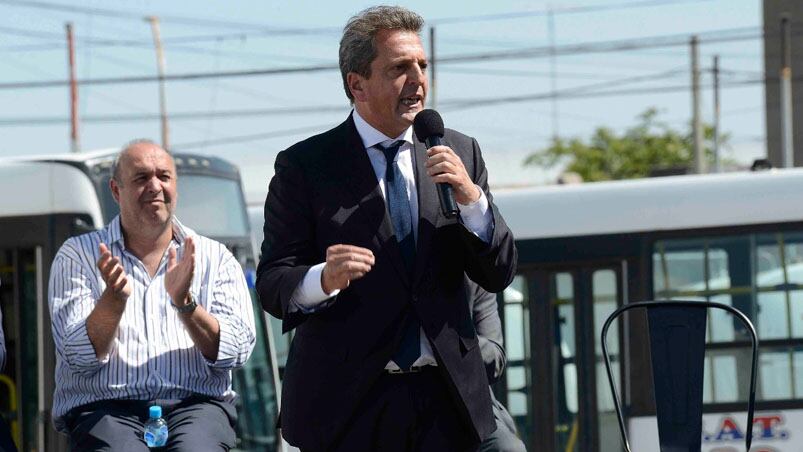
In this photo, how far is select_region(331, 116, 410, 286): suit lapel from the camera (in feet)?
13.0

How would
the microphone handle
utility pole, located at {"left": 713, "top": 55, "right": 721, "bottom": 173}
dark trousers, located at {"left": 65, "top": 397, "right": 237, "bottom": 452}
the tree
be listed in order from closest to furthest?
1. the microphone handle
2. dark trousers, located at {"left": 65, "top": 397, "right": 237, "bottom": 452}
3. utility pole, located at {"left": 713, "top": 55, "right": 721, "bottom": 173}
4. the tree

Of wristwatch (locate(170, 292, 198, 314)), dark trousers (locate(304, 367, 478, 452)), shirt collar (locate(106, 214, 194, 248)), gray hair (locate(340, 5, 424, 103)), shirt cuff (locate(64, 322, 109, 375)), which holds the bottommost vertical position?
dark trousers (locate(304, 367, 478, 452))

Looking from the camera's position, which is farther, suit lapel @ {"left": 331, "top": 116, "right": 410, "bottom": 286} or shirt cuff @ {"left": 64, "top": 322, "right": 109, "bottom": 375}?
shirt cuff @ {"left": 64, "top": 322, "right": 109, "bottom": 375}

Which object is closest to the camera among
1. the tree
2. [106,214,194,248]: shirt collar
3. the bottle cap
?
the bottle cap

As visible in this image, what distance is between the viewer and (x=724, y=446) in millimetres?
11617

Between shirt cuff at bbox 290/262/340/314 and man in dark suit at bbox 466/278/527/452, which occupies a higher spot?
shirt cuff at bbox 290/262/340/314

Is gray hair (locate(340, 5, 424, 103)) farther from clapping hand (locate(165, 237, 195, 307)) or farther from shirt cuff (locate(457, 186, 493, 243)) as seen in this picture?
clapping hand (locate(165, 237, 195, 307))

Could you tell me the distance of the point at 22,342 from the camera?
32.6 ft

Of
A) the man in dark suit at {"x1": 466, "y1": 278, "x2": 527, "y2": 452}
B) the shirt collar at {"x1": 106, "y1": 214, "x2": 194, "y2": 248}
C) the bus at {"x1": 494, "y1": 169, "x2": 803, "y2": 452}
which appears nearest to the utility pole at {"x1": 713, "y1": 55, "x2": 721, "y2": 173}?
the bus at {"x1": 494, "y1": 169, "x2": 803, "y2": 452}

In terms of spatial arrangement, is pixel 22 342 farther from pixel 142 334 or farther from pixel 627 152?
pixel 627 152

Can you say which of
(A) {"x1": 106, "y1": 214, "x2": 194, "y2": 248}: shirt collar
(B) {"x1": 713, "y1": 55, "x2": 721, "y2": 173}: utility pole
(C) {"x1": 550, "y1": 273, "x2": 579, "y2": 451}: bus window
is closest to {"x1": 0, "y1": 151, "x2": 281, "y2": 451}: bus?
(C) {"x1": 550, "y1": 273, "x2": 579, "y2": 451}: bus window

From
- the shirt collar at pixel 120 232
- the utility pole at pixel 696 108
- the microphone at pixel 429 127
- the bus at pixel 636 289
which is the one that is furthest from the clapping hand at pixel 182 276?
the utility pole at pixel 696 108

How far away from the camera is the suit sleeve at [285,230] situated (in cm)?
402

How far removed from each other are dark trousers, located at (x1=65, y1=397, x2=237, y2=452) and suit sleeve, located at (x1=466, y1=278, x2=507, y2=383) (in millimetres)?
1164
